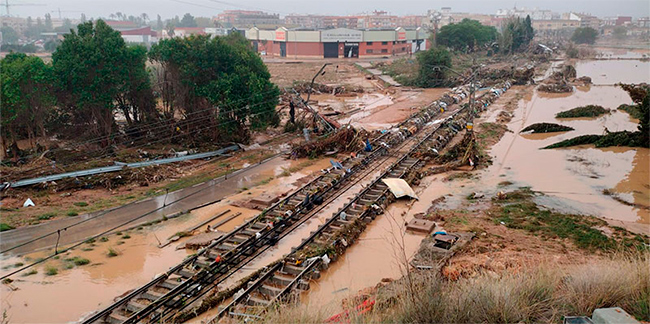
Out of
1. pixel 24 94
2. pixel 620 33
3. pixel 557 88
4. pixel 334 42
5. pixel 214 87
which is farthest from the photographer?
pixel 620 33

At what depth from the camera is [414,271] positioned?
38.1 ft

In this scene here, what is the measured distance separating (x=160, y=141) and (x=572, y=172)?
2105 centimetres

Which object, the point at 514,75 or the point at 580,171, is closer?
the point at 580,171

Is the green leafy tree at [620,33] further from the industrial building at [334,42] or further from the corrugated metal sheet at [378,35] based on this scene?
the corrugated metal sheet at [378,35]

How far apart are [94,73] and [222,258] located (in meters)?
15.4

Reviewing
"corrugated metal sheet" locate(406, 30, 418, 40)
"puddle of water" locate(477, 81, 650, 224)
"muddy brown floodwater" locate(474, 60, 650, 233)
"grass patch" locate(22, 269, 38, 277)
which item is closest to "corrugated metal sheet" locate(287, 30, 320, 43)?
"corrugated metal sheet" locate(406, 30, 418, 40)

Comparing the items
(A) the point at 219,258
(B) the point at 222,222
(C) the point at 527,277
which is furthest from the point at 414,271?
(B) the point at 222,222

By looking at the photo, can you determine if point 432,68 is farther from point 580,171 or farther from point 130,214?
point 130,214

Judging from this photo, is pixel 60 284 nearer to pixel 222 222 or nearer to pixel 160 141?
pixel 222 222

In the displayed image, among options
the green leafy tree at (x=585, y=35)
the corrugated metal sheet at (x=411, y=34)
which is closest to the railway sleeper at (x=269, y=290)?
the corrugated metal sheet at (x=411, y=34)

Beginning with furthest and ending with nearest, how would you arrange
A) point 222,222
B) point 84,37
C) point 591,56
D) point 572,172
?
point 591,56
point 84,37
point 572,172
point 222,222

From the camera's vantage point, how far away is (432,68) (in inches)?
2067

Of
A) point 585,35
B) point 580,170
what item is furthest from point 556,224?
point 585,35

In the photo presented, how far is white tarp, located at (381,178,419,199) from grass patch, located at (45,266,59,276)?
38.0 feet
